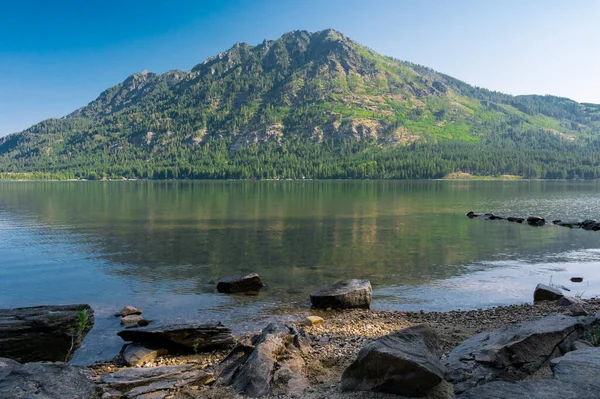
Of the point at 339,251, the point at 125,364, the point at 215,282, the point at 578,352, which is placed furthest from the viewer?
the point at 339,251

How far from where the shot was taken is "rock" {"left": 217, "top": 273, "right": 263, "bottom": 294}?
106ft

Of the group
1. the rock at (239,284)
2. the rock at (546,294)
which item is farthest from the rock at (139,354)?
the rock at (546,294)

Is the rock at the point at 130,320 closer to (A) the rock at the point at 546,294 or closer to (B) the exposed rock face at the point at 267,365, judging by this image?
(B) the exposed rock face at the point at 267,365

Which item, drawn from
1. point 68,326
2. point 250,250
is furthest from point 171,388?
point 250,250

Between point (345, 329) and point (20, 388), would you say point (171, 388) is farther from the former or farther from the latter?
point (345, 329)

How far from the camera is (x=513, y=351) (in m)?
13.8

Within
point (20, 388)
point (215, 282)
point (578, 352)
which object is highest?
point (578, 352)

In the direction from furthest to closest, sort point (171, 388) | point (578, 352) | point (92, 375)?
point (92, 375)
point (171, 388)
point (578, 352)

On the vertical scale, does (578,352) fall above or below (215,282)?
above

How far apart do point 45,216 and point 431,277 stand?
260 ft

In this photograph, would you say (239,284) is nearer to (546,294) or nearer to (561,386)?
(546,294)

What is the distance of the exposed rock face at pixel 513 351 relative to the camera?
13.2 meters

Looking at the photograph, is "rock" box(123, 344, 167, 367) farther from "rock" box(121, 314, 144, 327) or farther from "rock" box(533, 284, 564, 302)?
"rock" box(533, 284, 564, 302)

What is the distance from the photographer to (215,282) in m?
35.3
